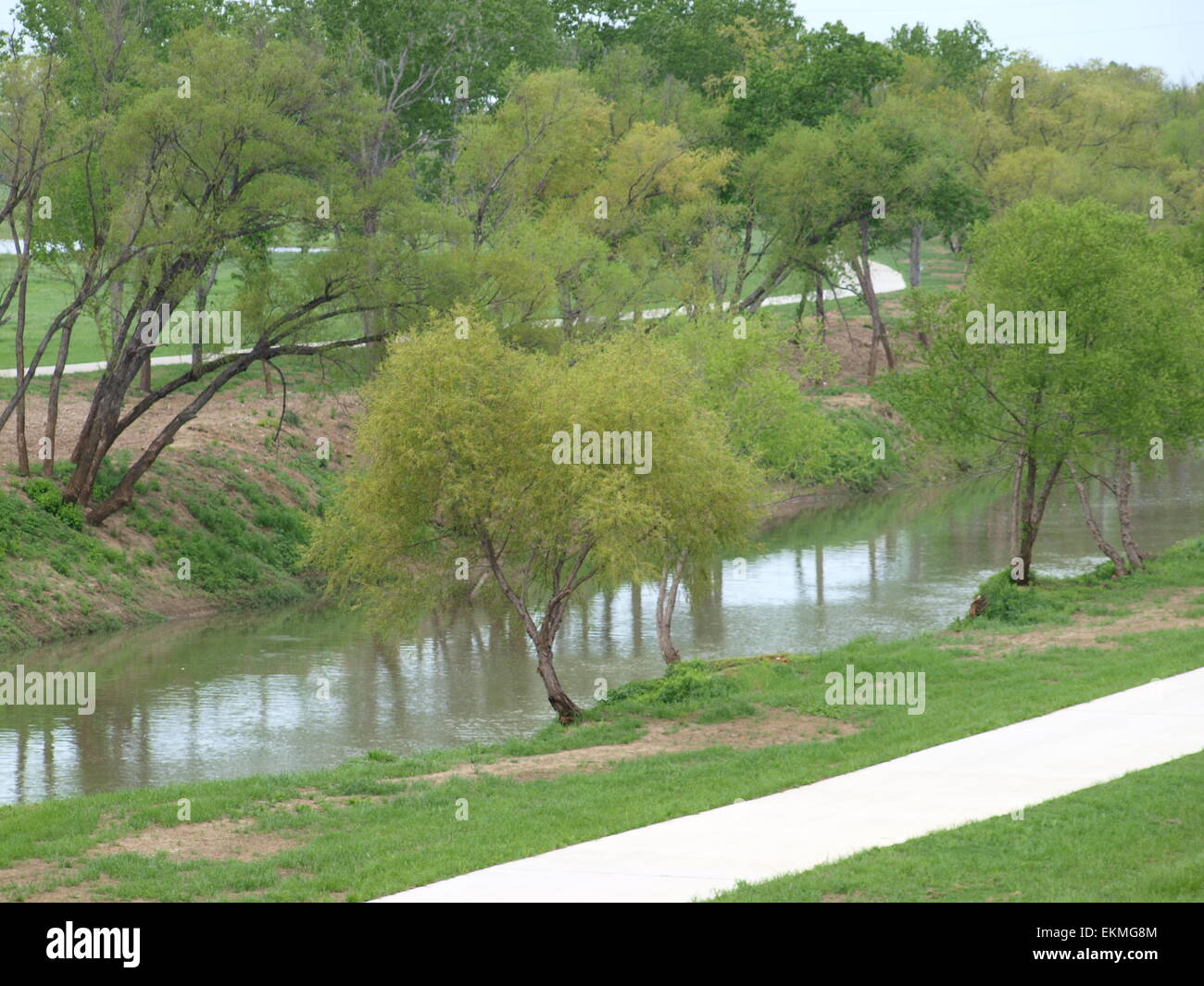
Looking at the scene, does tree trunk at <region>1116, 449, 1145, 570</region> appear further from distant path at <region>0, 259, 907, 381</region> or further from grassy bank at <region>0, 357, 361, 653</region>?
grassy bank at <region>0, 357, 361, 653</region>

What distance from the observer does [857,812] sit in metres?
15.0

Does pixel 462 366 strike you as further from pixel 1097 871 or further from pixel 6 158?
pixel 6 158

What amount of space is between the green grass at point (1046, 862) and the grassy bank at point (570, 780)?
3235 millimetres

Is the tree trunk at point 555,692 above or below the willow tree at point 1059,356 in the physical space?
below

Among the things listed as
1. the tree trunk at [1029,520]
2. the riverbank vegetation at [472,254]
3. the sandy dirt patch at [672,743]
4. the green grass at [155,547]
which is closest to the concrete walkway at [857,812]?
the sandy dirt patch at [672,743]

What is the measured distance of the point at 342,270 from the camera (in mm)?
35469

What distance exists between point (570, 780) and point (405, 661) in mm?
13609

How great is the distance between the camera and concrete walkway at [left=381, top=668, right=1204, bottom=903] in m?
12.7

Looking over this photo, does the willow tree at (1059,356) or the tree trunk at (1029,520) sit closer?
the willow tree at (1059,356)

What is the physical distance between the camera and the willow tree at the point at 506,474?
71.6 ft

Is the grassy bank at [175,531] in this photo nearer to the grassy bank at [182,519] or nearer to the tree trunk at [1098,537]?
the grassy bank at [182,519]

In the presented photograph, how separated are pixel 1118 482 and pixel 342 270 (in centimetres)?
1902
